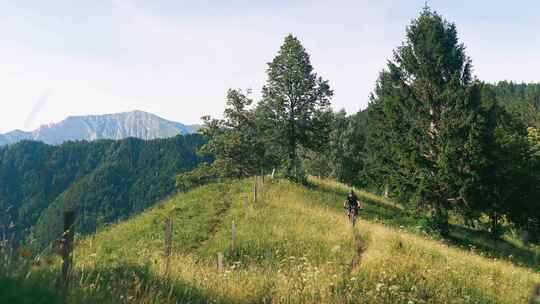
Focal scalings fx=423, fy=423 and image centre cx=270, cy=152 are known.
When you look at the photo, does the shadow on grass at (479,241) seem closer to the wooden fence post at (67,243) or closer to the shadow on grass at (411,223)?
the shadow on grass at (411,223)

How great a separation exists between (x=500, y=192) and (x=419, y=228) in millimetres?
5665

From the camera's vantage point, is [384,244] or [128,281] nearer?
[128,281]

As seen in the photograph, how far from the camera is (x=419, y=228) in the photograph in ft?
88.4

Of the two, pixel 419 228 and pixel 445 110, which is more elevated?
pixel 445 110

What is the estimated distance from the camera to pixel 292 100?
40.6 m

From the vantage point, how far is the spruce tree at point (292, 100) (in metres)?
40.2

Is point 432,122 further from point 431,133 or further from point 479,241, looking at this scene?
point 479,241

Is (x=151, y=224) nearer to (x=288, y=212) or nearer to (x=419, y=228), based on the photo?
(x=288, y=212)

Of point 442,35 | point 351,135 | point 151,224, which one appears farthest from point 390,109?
point 351,135

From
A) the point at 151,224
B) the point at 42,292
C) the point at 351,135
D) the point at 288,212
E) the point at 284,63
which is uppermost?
the point at 284,63

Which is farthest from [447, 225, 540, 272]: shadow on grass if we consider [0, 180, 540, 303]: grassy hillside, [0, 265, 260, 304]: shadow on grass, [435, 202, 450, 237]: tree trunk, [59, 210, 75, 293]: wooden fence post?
[59, 210, 75, 293]: wooden fence post

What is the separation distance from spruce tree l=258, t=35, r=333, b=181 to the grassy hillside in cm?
782

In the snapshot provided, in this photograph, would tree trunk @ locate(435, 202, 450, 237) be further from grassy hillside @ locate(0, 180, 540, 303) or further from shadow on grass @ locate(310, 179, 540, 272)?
grassy hillside @ locate(0, 180, 540, 303)

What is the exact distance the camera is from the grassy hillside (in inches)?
267
